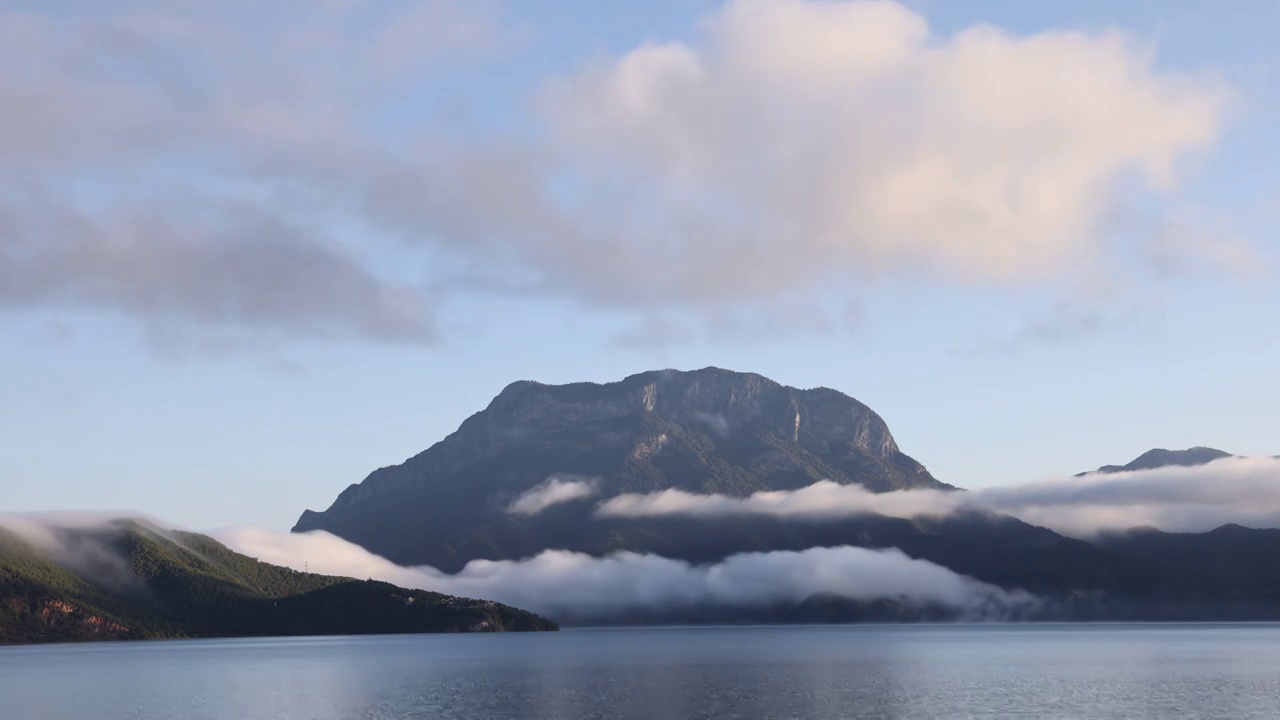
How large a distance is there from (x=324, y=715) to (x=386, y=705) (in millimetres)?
11883

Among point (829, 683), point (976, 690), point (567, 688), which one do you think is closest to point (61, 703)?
point (567, 688)

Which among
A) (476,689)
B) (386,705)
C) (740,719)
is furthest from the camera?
(476,689)

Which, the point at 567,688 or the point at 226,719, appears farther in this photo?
the point at 567,688

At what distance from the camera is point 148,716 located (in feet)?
516

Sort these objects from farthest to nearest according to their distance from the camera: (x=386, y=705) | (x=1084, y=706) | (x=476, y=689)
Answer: (x=476, y=689) → (x=386, y=705) → (x=1084, y=706)

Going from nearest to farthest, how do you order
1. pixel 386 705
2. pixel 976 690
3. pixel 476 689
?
pixel 386 705, pixel 976 690, pixel 476 689

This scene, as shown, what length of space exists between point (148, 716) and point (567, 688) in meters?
60.5

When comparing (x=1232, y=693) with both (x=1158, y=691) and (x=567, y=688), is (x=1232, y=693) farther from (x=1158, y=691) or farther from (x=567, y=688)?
(x=567, y=688)

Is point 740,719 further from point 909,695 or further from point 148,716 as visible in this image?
point 148,716

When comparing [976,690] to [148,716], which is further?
[976,690]

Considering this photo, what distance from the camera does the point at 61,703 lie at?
180375 millimetres

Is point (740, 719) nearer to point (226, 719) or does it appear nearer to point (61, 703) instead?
point (226, 719)

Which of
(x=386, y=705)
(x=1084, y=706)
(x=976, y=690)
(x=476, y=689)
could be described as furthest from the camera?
(x=476, y=689)

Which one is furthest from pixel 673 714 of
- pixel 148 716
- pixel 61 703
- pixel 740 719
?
pixel 61 703
